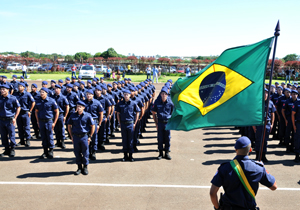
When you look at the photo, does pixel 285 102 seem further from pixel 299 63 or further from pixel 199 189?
pixel 299 63

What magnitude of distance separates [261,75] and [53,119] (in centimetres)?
671

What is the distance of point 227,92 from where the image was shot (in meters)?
4.23

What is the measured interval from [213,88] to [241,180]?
1.66 m

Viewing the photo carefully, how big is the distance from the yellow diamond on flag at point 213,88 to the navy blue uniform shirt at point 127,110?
11.6 ft

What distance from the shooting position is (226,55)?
13.9ft

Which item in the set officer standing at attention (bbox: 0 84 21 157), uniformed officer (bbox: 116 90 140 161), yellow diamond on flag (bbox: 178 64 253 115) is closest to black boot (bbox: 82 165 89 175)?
uniformed officer (bbox: 116 90 140 161)

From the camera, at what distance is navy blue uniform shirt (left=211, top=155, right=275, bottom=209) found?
10.5 feet

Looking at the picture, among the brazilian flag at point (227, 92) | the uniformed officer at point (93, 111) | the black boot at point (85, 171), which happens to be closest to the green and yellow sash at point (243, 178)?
the brazilian flag at point (227, 92)

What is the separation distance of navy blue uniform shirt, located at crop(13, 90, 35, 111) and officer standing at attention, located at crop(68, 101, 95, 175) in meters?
3.40

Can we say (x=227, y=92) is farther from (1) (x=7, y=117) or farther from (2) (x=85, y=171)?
(1) (x=7, y=117)

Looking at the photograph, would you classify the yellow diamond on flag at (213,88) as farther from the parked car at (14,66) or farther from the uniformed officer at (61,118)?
the parked car at (14,66)

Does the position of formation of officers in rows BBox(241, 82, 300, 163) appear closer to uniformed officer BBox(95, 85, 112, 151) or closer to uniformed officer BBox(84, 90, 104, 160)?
uniformed officer BBox(84, 90, 104, 160)

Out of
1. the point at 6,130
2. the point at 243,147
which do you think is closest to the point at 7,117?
the point at 6,130

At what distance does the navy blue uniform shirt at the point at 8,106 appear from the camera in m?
7.89
